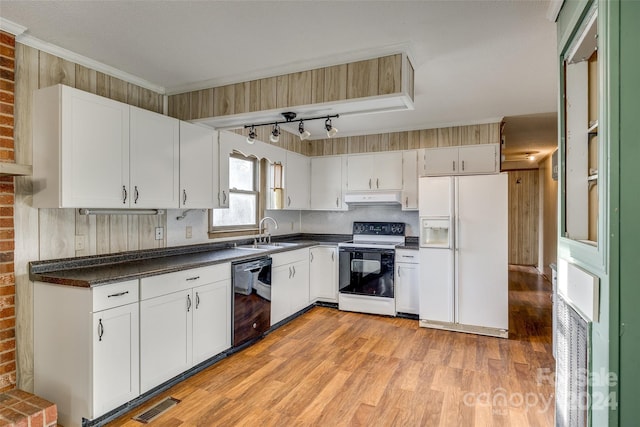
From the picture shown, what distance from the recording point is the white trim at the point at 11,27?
2088mm

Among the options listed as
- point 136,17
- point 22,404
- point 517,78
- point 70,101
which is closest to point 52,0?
point 136,17

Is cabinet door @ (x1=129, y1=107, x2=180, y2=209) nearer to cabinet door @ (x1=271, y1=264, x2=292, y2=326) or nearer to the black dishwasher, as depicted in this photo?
the black dishwasher

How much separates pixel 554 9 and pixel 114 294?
3089 millimetres

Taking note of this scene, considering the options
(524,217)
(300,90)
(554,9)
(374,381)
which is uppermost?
(554,9)

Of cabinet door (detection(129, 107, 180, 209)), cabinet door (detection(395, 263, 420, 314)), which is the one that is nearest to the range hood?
cabinet door (detection(395, 263, 420, 314))

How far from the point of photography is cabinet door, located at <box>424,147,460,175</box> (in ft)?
14.7

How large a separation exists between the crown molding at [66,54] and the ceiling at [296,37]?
3 centimetres

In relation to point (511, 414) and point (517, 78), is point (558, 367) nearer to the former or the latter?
point (511, 414)

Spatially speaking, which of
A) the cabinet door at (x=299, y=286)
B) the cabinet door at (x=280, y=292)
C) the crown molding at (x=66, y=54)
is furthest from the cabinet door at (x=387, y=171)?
the crown molding at (x=66, y=54)

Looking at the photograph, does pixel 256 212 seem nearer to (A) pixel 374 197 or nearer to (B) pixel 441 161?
(A) pixel 374 197

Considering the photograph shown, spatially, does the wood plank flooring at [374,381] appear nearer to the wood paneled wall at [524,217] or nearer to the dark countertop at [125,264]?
the dark countertop at [125,264]

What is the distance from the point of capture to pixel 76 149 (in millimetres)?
2270

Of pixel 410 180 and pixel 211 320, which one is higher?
pixel 410 180

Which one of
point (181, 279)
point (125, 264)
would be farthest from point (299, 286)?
point (125, 264)
